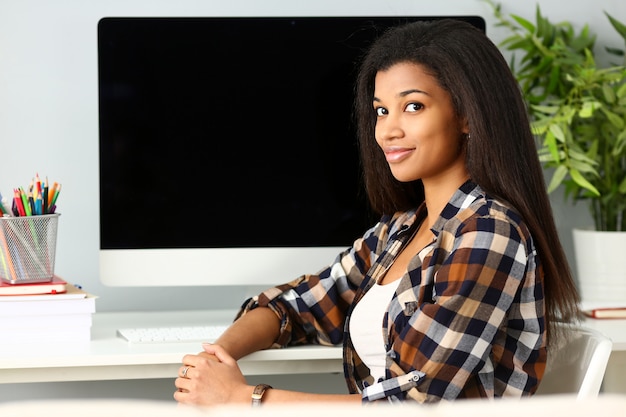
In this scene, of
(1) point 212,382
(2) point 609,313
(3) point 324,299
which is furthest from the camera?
(2) point 609,313

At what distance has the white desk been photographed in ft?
4.93

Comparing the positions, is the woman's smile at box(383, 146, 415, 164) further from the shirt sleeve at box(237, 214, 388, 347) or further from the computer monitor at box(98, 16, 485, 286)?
the computer monitor at box(98, 16, 485, 286)

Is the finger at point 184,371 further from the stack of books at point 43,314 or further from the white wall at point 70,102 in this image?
the white wall at point 70,102

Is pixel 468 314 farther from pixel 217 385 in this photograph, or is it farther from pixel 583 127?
pixel 583 127

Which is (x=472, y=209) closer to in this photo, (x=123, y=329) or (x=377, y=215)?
(x=377, y=215)

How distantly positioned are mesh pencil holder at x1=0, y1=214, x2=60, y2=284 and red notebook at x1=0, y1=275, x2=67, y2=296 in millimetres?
11

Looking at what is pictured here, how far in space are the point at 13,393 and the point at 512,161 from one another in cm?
133

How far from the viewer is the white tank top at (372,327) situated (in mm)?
1417

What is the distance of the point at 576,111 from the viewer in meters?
1.97

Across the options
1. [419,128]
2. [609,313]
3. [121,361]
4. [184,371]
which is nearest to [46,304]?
[121,361]

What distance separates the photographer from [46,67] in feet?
6.60

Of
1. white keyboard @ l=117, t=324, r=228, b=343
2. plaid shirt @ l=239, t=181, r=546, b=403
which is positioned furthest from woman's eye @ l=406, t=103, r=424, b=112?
white keyboard @ l=117, t=324, r=228, b=343

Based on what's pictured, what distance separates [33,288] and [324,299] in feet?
1.73

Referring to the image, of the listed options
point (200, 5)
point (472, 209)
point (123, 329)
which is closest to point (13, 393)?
point (123, 329)
